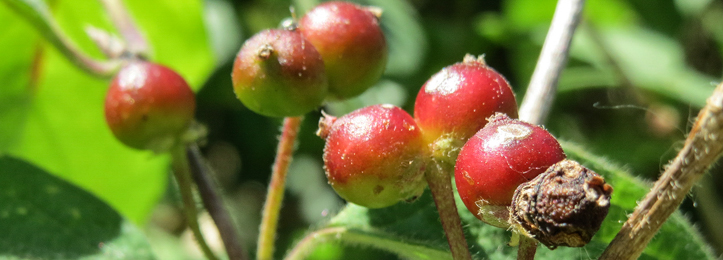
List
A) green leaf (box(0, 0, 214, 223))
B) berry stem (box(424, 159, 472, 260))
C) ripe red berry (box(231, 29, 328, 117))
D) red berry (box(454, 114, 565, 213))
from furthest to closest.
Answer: green leaf (box(0, 0, 214, 223)) < ripe red berry (box(231, 29, 328, 117)) < berry stem (box(424, 159, 472, 260)) < red berry (box(454, 114, 565, 213))

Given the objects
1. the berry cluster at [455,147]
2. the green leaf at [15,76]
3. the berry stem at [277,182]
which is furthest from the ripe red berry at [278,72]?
the green leaf at [15,76]

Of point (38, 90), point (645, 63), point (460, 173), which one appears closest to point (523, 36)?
point (645, 63)

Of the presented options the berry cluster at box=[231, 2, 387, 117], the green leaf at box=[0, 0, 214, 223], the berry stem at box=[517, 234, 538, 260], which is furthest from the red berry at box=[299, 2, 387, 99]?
the green leaf at box=[0, 0, 214, 223]

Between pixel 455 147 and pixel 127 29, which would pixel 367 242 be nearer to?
pixel 455 147

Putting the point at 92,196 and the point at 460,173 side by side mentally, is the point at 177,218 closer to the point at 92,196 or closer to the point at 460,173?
the point at 92,196

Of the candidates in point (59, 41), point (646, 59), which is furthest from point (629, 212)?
point (646, 59)

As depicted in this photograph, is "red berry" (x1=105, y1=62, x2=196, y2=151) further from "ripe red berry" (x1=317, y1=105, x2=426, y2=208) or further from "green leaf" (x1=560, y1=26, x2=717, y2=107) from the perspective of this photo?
"green leaf" (x1=560, y1=26, x2=717, y2=107)
